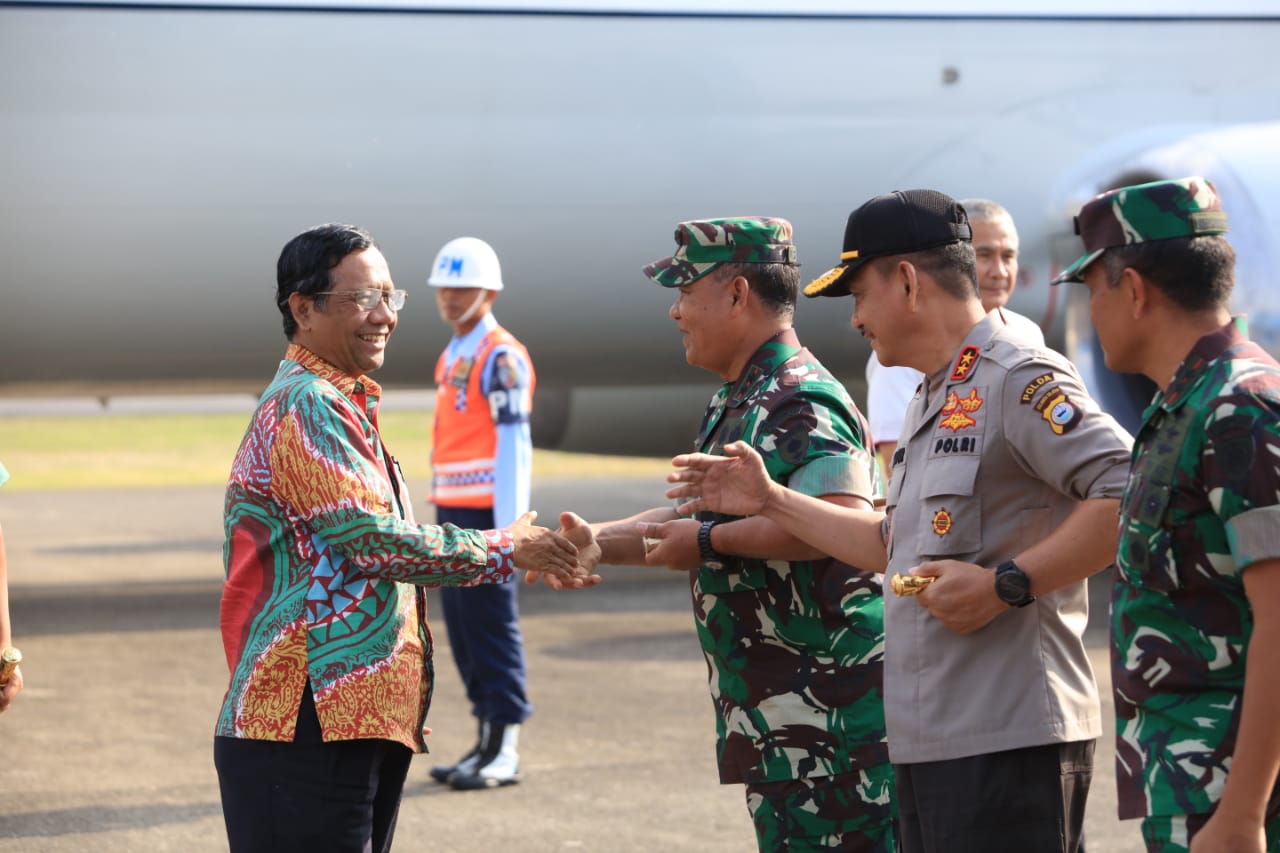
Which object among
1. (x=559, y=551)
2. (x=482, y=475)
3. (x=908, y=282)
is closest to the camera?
(x=908, y=282)

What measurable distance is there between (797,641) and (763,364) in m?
0.47

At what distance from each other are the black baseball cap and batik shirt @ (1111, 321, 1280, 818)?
58cm

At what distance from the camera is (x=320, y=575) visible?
8.42ft

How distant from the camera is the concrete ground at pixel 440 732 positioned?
14.7 ft

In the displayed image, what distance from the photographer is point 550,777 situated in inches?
199

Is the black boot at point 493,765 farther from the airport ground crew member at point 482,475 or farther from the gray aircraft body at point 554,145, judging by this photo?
the gray aircraft body at point 554,145

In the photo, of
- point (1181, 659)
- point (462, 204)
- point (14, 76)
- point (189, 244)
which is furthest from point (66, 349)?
point (1181, 659)

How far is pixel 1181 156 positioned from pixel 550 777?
13.9ft

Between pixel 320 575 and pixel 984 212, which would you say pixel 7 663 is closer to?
pixel 320 575

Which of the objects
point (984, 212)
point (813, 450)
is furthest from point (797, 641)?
point (984, 212)

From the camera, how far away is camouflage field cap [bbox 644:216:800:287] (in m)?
2.87

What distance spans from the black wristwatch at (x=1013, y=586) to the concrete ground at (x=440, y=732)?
2130 mm

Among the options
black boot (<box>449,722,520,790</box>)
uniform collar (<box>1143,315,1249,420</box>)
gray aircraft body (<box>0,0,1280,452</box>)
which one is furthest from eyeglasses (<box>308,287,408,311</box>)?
gray aircraft body (<box>0,0,1280,452</box>)

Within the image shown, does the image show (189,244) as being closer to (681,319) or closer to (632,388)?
(632,388)
